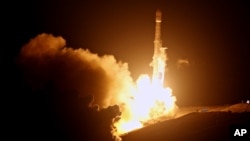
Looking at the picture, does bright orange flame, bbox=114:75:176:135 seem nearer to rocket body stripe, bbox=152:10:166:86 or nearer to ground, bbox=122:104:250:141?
rocket body stripe, bbox=152:10:166:86

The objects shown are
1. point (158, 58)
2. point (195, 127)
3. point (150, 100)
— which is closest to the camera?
point (195, 127)

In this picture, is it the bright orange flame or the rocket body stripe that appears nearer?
the rocket body stripe

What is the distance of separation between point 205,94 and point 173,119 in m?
17.8

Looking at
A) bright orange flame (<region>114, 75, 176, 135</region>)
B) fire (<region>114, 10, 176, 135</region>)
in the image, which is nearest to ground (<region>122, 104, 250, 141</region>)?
fire (<region>114, 10, 176, 135</region>)

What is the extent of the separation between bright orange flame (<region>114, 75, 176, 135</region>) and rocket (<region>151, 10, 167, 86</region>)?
0.94 m

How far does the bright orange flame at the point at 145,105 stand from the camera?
64500 millimetres

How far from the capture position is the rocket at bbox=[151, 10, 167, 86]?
62625mm

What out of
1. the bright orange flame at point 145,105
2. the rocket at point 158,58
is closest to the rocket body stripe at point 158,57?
the rocket at point 158,58

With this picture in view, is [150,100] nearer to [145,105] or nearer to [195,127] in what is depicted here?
[145,105]

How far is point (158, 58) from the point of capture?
63750 mm

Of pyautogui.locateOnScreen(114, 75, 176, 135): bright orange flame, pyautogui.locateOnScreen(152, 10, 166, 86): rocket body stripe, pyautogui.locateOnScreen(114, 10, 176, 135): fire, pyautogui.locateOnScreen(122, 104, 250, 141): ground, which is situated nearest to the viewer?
pyautogui.locateOnScreen(122, 104, 250, 141): ground

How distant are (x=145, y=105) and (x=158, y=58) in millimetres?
5989

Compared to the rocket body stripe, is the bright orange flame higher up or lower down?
lower down

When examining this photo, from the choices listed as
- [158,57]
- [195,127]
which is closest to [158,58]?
[158,57]
